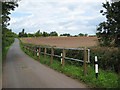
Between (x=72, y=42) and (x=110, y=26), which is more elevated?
(x=110, y=26)

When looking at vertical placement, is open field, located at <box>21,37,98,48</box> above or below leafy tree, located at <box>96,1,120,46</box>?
below

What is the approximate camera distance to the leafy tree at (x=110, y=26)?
9.33 m

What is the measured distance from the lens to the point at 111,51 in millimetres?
6445

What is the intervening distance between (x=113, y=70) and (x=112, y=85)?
1876 mm

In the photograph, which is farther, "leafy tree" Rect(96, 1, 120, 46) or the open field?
the open field

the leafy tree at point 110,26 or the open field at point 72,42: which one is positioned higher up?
the leafy tree at point 110,26

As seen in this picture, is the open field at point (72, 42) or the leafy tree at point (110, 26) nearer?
the leafy tree at point (110, 26)

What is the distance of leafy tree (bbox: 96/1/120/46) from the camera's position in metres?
9.33

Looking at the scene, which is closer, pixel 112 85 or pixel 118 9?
pixel 112 85

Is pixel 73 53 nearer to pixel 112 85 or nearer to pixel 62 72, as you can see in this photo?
pixel 62 72

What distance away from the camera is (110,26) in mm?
9586

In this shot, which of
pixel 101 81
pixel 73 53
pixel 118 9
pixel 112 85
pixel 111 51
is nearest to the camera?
pixel 112 85

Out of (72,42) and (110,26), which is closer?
(110,26)

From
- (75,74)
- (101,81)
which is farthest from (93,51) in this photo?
(101,81)
